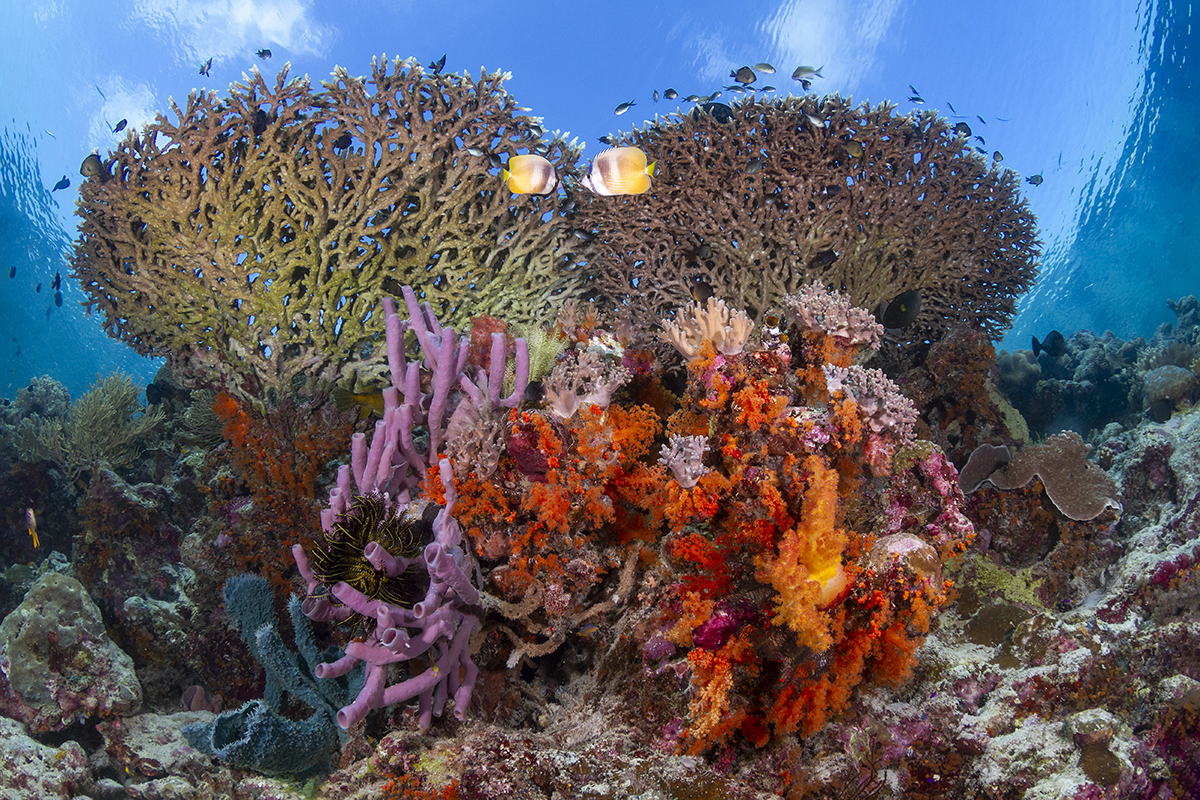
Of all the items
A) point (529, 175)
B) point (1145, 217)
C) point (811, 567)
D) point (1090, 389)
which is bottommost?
point (811, 567)

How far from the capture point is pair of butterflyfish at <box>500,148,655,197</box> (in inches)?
153

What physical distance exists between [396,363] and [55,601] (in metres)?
3.36

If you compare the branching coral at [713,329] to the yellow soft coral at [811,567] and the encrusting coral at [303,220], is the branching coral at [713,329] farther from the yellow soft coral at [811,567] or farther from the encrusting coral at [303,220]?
the encrusting coral at [303,220]

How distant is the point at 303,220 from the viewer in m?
5.44

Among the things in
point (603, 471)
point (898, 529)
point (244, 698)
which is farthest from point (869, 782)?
point (244, 698)

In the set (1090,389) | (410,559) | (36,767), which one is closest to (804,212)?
(410,559)

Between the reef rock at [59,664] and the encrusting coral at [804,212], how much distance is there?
5652 millimetres

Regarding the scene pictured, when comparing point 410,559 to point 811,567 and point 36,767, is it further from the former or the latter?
point 36,767

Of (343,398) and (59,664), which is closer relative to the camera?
(59,664)

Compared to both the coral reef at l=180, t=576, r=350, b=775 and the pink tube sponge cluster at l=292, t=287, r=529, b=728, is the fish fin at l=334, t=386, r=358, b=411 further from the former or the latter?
the coral reef at l=180, t=576, r=350, b=775

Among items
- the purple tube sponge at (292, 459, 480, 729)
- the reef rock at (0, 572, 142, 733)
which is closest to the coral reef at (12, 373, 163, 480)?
the reef rock at (0, 572, 142, 733)

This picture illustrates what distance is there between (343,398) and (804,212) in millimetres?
5672

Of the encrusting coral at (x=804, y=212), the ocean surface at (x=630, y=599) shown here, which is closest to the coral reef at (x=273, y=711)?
the ocean surface at (x=630, y=599)

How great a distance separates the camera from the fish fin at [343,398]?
5.81m
